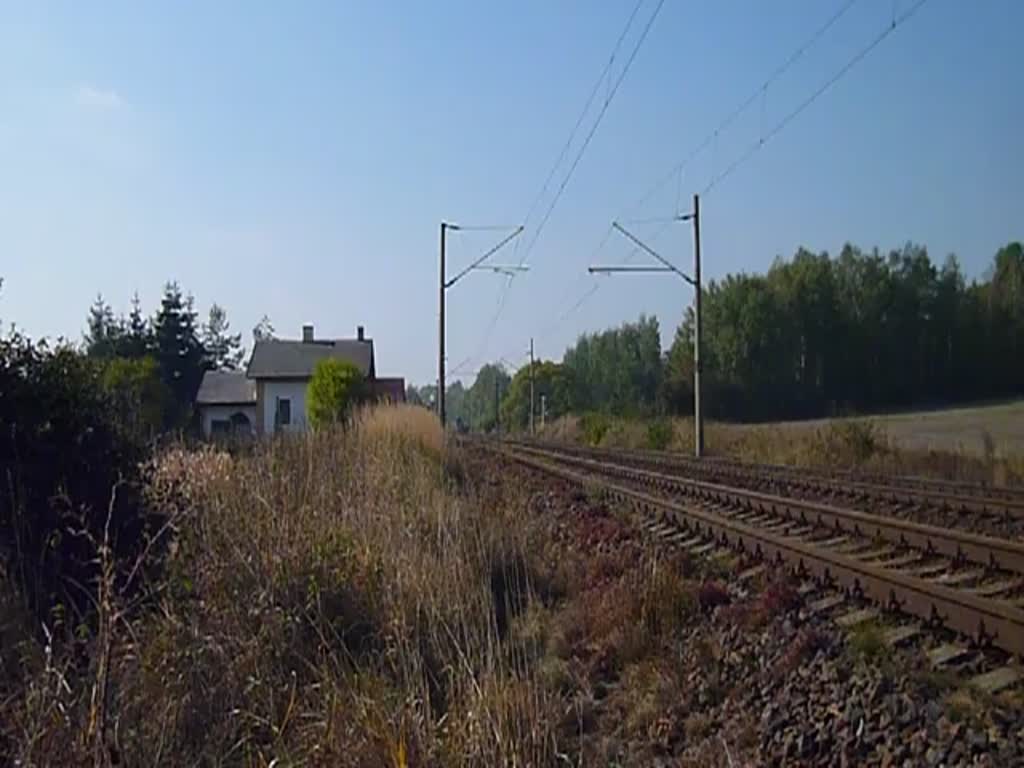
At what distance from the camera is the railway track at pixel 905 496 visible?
546 inches

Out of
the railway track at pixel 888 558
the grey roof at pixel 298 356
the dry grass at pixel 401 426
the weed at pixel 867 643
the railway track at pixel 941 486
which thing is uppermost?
the grey roof at pixel 298 356

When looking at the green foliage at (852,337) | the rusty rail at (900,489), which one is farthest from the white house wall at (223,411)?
the rusty rail at (900,489)

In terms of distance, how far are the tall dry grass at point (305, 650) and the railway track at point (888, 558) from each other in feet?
8.33

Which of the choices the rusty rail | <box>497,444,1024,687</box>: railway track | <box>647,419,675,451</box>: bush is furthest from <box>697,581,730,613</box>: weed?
<box>647,419,675,451</box>: bush

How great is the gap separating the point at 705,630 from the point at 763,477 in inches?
622

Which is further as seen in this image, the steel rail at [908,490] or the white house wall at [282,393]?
the white house wall at [282,393]

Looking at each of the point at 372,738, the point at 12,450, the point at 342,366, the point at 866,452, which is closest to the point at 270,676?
the point at 372,738

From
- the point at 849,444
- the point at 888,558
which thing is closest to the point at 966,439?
the point at 849,444

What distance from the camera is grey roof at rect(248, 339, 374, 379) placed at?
2773 inches

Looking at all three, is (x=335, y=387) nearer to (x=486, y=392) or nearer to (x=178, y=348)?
(x=178, y=348)

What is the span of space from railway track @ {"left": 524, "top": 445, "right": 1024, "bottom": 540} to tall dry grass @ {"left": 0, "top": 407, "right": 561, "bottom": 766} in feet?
22.0

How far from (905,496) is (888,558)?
639 cm

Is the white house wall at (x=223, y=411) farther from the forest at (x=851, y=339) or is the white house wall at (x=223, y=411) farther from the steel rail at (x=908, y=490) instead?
the steel rail at (x=908, y=490)

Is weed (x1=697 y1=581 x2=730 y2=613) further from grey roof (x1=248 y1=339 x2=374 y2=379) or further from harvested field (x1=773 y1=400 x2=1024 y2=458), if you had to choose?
grey roof (x1=248 y1=339 x2=374 y2=379)
